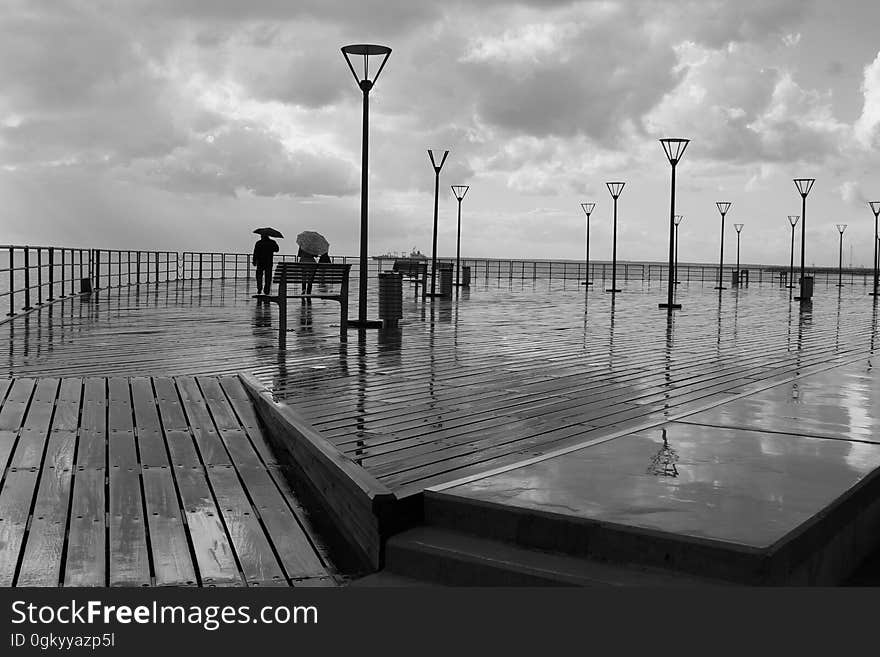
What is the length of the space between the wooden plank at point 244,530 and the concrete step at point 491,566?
429 mm

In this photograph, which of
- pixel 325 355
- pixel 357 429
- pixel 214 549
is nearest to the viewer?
pixel 214 549

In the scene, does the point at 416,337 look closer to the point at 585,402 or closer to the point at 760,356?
the point at 760,356

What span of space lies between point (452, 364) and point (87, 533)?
4.87 metres

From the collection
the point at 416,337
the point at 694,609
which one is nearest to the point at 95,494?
the point at 694,609

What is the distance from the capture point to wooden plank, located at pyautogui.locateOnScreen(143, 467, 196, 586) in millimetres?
3166

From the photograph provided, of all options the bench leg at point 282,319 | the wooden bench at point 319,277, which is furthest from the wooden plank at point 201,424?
the wooden bench at point 319,277

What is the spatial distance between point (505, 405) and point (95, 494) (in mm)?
2702

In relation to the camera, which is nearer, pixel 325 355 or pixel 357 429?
pixel 357 429

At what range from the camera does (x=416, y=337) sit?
11.0 meters

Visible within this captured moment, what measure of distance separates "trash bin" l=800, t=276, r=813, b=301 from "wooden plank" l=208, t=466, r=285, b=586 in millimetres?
23255

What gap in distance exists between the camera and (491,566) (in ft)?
10.0

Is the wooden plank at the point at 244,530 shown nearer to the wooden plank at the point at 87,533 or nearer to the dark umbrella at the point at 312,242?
the wooden plank at the point at 87,533

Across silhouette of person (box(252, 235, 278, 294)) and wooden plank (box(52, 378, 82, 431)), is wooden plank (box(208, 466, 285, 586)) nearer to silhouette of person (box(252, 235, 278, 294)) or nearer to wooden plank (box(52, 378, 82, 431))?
wooden plank (box(52, 378, 82, 431))

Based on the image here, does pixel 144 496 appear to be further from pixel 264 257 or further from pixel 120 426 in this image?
pixel 264 257
